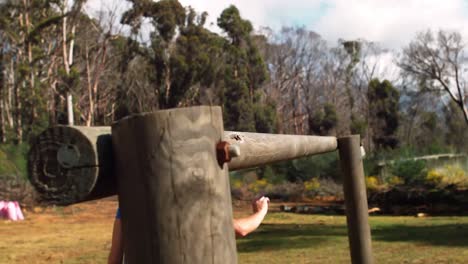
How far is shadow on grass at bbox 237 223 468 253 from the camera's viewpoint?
8.28 meters

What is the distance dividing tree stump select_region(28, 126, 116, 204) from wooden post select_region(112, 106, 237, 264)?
42mm

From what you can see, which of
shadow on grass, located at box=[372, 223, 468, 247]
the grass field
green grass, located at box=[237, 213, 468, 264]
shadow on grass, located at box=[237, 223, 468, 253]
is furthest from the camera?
shadow on grass, located at box=[237, 223, 468, 253]

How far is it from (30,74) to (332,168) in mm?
16199

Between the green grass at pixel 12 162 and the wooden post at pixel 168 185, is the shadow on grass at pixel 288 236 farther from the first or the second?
the green grass at pixel 12 162

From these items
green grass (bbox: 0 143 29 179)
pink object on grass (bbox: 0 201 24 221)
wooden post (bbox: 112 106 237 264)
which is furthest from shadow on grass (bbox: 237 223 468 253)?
green grass (bbox: 0 143 29 179)

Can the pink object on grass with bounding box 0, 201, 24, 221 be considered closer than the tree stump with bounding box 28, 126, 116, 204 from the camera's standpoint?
No

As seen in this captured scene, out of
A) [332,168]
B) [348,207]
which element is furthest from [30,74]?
[348,207]

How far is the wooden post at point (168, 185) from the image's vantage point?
1.21m

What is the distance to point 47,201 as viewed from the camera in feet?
3.99

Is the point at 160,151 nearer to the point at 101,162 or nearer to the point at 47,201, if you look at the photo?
the point at 101,162

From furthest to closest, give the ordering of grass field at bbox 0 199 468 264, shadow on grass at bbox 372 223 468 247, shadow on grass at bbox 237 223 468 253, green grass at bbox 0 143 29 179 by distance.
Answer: green grass at bbox 0 143 29 179 → shadow on grass at bbox 237 223 468 253 → shadow on grass at bbox 372 223 468 247 → grass field at bbox 0 199 468 264

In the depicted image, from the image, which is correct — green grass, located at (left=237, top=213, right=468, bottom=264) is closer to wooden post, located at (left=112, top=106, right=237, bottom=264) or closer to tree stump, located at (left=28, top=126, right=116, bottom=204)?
wooden post, located at (left=112, top=106, right=237, bottom=264)

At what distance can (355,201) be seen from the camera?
115 inches

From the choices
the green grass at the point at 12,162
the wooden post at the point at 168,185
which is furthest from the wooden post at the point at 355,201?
the green grass at the point at 12,162
